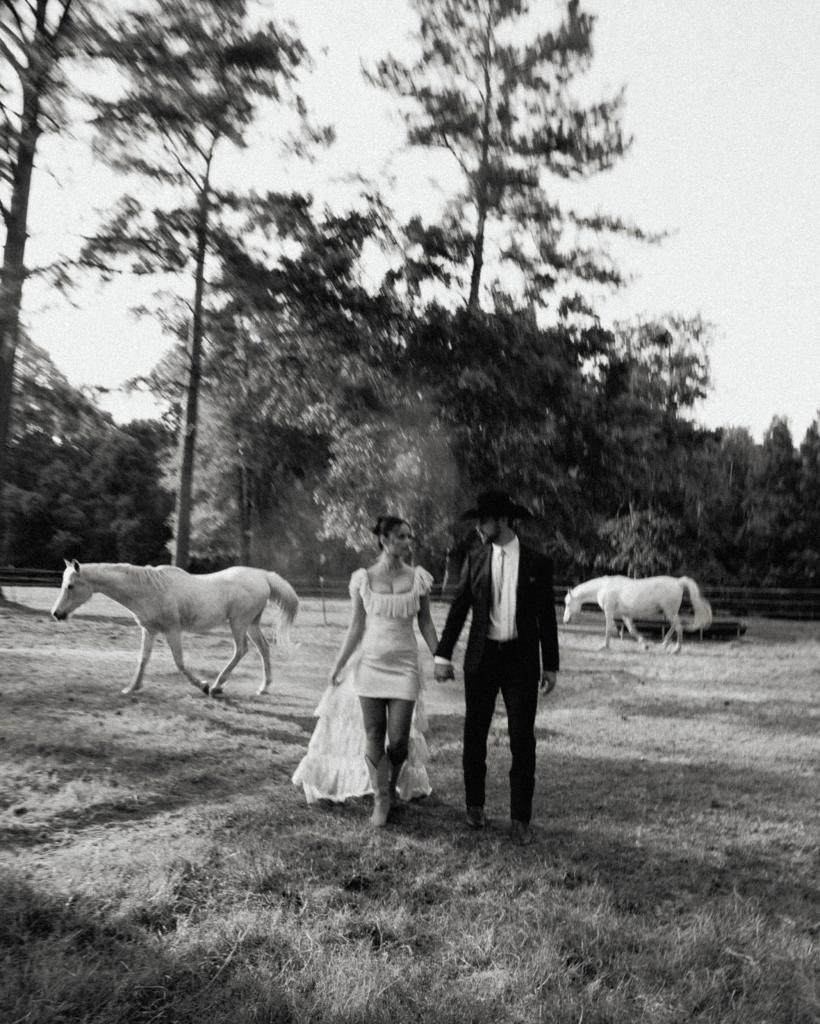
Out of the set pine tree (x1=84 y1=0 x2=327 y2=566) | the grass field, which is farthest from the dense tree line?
the grass field

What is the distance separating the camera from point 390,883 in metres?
4.25

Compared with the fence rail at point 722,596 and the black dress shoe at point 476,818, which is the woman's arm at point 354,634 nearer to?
the black dress shoe at point 476,818

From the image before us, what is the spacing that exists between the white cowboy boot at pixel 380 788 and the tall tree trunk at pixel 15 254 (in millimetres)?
7115

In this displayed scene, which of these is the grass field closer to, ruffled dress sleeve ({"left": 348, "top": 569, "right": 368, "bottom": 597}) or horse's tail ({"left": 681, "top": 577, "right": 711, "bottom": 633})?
ruffled dress sleeve ({"left": 348, "top": 569, "right": 368, "bottom": 597})

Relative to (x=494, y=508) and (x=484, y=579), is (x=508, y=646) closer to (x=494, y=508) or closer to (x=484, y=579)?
(x=484, y=579)

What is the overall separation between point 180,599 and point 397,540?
5.43 m

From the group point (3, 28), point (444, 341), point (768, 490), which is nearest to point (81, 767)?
point (3, 28)

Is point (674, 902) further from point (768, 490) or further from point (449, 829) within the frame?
point (768, 490)

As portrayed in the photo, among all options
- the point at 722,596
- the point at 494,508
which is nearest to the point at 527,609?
the point at 494,508

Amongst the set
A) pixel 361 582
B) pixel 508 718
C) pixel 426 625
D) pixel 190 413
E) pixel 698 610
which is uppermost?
pixel 190 413

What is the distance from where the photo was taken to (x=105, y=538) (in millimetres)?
50750

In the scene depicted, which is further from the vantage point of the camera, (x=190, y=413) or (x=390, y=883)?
(x=190, y=413)

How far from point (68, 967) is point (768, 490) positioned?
4671cm

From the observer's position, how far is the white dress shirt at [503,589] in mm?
5051
